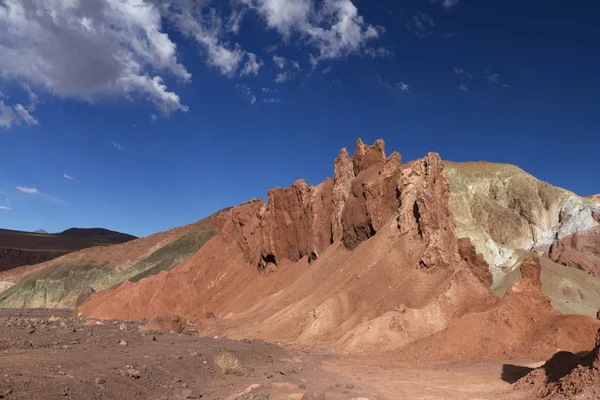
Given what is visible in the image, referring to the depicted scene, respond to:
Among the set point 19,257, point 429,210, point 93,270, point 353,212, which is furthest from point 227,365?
point 19,257

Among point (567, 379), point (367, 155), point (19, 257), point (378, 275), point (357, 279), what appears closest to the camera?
point (567, 379)

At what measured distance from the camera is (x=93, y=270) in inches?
3002

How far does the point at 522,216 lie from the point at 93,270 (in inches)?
2757

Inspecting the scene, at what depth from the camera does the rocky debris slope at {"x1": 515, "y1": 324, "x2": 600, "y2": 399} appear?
955 cm

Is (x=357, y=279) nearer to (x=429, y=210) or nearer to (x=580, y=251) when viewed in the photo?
(x=429, y=210)

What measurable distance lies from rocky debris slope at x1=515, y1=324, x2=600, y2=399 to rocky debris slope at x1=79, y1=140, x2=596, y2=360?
6.22 m

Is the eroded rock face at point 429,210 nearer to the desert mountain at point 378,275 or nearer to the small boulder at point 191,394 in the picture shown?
the desert mountain at point 378,275

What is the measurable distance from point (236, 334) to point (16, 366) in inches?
719

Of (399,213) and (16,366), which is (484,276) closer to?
(399,213)

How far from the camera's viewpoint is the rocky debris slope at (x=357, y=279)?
66.4 ft

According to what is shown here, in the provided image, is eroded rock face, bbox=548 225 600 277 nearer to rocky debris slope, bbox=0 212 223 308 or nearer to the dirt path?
rocky debris slope, bbox=0 212 223 308

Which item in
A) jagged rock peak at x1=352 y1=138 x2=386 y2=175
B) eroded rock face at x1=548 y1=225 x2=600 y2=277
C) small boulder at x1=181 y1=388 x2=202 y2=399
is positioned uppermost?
jagged rock peak at x1=352 y1=138 x2=386 y2=175

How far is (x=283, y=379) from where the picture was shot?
1410cm

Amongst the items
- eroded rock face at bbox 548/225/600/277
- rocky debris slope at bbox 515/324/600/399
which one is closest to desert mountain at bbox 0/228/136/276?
eroded rock face at bbox 548/225/600/277
